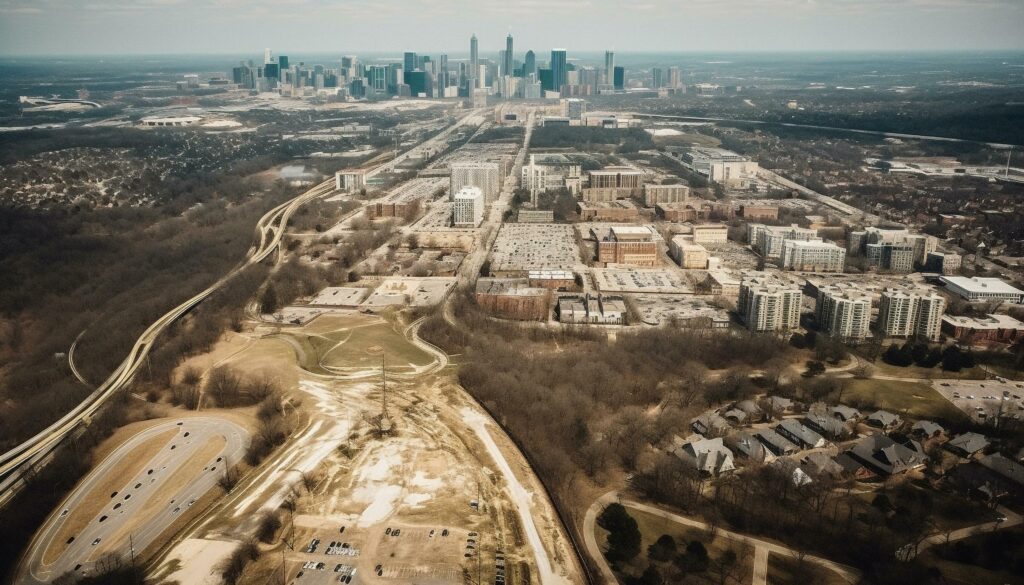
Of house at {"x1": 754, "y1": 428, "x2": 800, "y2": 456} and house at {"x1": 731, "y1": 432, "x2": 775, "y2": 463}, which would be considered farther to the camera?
house at {"x1": 754, "y1": 428, "x2": 800, "y2": 456}

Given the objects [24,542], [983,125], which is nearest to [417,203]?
[24,542]

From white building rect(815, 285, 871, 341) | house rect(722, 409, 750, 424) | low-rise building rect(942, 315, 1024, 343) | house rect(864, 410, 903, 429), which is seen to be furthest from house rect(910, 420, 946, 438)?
low-rise building rect(942, 315, 1024, 343)

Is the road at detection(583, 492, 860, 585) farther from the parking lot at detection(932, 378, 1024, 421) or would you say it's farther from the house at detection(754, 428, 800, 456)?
the parking lot at detection(932, 378, 1024, 421)

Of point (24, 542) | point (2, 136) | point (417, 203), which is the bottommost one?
point (24, 542)

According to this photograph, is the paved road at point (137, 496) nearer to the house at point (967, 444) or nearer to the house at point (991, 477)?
the house at point (991, 477)

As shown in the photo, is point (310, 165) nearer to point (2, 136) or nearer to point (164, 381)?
point (2, 136)

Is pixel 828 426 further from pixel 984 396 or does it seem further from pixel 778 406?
pixel 984 396

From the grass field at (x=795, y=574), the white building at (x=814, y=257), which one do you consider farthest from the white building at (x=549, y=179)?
the grass field at (x=795, y=574)
